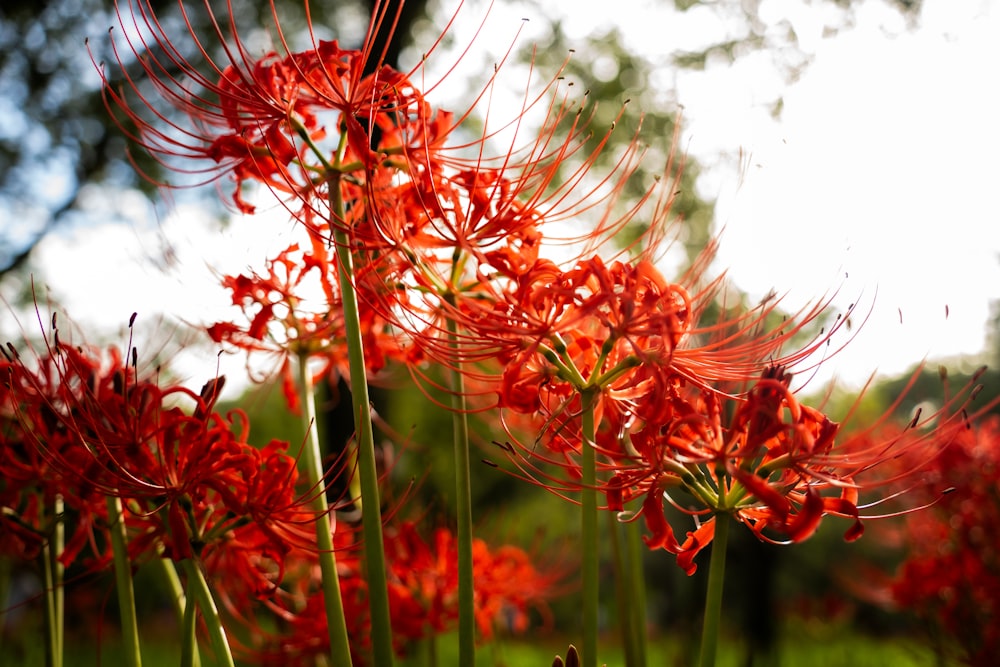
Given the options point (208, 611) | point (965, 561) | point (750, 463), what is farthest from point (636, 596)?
point (965, 561)

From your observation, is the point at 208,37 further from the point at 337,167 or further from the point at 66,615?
the point at 337,167

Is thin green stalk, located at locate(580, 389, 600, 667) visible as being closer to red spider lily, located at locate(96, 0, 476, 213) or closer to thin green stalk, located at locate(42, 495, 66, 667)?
red spider lily, located at locate(96, 0, 476, 213)

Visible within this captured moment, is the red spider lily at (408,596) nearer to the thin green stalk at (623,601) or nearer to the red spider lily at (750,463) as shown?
the thin green stalk at (623,601)

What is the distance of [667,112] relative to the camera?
19.8 feet

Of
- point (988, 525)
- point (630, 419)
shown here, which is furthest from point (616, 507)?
point (988, 525)

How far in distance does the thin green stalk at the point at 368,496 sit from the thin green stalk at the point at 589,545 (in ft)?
0.95

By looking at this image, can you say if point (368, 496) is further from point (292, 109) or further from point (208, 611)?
point (292, 109)

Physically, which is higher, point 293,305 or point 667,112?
point 667,112

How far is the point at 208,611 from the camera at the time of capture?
3.54ft

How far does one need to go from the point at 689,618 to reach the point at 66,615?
442cm

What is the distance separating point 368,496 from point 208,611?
275 mm

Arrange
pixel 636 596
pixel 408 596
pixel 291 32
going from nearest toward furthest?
pixel 636 596 < pixel 408 596 < pixel 291 32

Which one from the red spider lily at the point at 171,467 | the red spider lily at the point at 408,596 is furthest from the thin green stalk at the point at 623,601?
the red spider lily at the point at 171,467

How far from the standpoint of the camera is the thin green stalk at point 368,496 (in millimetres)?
1094
